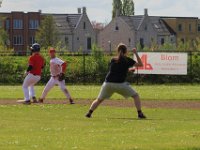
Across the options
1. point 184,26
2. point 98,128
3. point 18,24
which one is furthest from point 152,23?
point 98,128

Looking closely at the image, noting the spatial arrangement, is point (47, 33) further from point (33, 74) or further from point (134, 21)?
point (33, 74)

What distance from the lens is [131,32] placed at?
110 metres

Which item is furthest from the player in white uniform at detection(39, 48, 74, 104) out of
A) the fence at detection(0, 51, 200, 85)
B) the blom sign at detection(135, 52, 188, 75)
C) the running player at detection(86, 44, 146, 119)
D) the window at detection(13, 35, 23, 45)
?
the window at detection(13, 35, 23, 45)

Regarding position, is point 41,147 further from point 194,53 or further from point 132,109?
point 194,53

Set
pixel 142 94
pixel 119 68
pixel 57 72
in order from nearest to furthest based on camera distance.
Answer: pixel 119 68 → pixel 57 72 → pixel 142 94

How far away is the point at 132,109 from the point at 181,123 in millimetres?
4541

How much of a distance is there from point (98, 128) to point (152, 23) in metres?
102

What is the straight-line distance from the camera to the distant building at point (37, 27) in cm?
11175

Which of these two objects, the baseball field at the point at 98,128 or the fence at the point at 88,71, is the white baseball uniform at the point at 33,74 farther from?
the fence at the point at 88,71

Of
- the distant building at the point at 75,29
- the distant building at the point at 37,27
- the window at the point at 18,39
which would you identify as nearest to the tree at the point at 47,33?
the distant building at the point at 75,29

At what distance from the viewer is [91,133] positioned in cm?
1327

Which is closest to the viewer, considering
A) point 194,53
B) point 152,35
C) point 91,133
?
point 91,133

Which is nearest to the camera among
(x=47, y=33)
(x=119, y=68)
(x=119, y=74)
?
(x=119, y=68)

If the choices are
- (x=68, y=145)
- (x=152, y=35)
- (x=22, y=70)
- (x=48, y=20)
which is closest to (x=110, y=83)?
(x=68, y=145)
